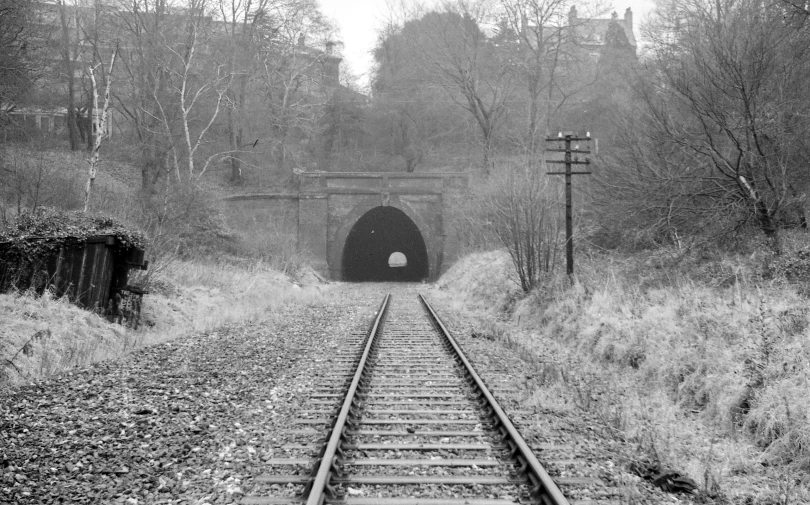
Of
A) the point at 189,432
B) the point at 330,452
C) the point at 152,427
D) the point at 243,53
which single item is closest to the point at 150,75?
the point at 243,53

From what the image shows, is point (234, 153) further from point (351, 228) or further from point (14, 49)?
point (14, 49)

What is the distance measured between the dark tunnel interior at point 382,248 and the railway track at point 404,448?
31.5 meters

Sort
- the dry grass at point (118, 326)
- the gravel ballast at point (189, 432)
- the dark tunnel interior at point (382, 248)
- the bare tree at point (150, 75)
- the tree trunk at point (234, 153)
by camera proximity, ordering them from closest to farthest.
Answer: the gravel ballast at point (189, 432)
the dry grass at point (118, 326)
the bare tree at point (150, 75)
the tree trunk at point (234, 153)
the dark tunnel interior at point (382, 248)

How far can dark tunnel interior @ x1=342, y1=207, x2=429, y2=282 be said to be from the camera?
41156 millimetres

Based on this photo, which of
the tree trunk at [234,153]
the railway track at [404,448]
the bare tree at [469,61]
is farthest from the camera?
the bare tree at [469,61]

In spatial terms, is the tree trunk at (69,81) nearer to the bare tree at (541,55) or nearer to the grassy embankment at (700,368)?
the bare tree at (541,55)

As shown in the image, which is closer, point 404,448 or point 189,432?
point 404,448

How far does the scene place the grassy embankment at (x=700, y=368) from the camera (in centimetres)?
531

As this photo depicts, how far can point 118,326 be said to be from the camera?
1112cm

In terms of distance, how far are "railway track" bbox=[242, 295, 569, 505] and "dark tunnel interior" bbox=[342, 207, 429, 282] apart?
31.5 m

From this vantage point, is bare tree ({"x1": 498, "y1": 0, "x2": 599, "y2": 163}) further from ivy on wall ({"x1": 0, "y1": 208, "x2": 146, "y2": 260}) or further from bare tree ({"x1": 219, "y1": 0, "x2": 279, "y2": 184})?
ivy on wall ({"x1": 0, "y1": 208, "x2": 146, "y2": 260})

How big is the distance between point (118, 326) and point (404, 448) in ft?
25.0

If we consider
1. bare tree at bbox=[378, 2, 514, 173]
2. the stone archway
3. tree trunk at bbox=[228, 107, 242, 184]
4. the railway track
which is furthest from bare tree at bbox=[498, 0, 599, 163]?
the railway track

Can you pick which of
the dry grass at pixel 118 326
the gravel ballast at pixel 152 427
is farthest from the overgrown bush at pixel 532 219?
the gravel ballast at pixel 152 427
